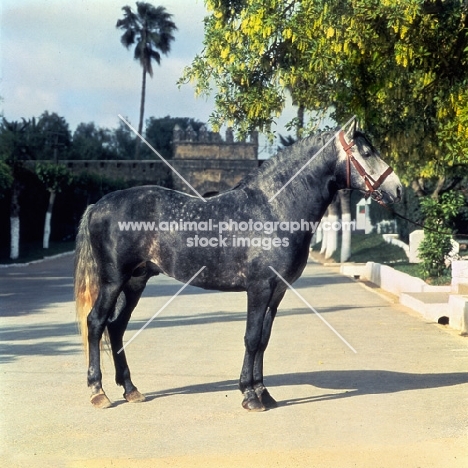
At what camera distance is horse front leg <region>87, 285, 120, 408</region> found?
768cm

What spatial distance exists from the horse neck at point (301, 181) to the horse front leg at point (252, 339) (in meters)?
0.68

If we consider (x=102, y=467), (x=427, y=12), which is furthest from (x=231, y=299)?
(x=102, y=467)

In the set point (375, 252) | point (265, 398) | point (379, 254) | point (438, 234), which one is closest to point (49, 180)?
point (375, 252)

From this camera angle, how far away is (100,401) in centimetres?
761

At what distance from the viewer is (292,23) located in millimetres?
12648

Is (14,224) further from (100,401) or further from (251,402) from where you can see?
(251,402)

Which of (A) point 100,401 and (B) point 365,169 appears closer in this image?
(B) point 365,169

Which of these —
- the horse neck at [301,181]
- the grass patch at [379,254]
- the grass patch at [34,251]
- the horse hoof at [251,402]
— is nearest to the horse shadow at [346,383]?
the horse hoof at [251,402]

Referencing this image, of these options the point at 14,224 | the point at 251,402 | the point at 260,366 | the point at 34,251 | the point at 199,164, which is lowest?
the point at 34,251

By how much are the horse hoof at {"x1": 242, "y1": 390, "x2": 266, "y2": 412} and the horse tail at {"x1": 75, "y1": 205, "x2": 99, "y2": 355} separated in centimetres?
144

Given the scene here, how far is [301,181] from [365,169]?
52 cm

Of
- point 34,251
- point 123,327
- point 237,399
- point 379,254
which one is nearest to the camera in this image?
point 237,399

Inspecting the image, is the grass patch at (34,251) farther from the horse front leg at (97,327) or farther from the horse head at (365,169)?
the horse head at (365,169)

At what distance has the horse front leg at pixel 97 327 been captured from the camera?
7680mm
